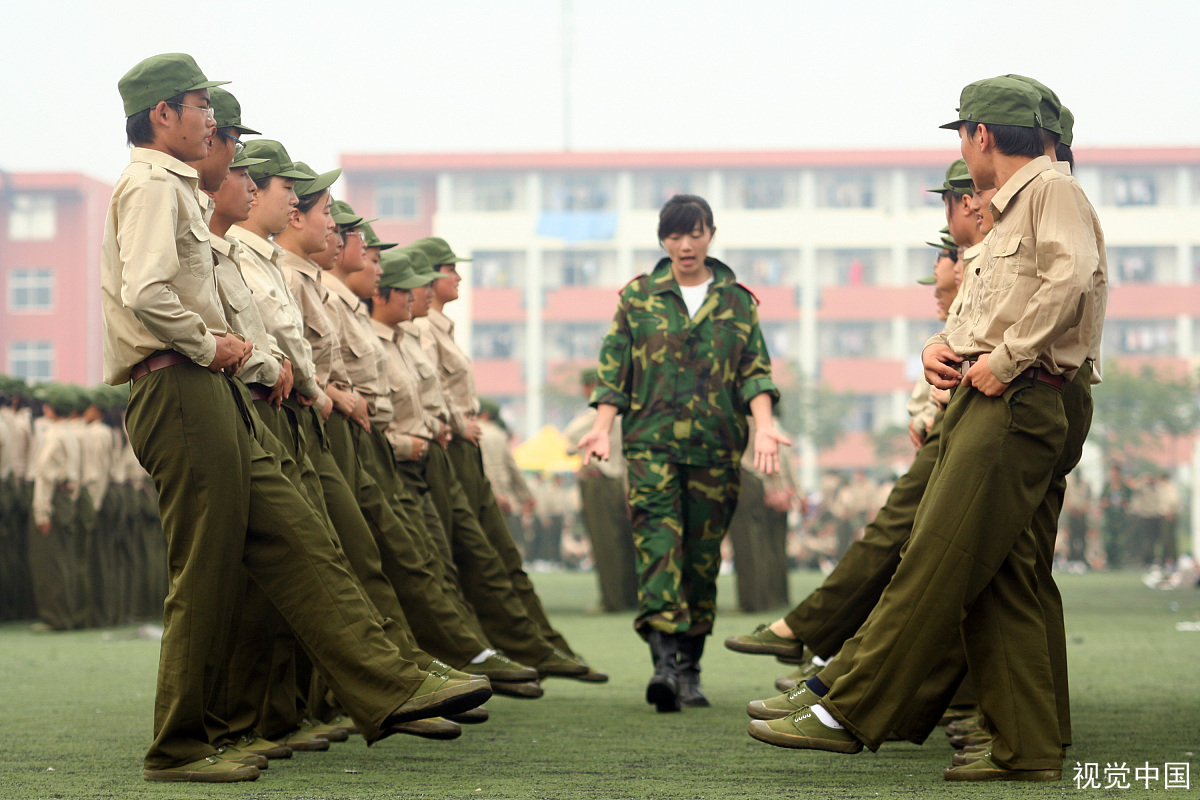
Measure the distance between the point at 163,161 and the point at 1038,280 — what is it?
2.55 meters

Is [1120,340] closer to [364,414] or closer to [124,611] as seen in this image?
[124,611]

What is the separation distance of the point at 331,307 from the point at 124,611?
8.11 m

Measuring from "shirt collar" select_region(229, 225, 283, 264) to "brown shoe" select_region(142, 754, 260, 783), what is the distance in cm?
181

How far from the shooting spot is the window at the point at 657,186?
69.1 metres

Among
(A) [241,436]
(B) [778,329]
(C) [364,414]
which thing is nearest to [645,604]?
(C) [364,414]

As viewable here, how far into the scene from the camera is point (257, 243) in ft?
17.7

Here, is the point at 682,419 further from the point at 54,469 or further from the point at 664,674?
the point at 54,469

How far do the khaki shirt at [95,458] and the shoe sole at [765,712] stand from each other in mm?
9544

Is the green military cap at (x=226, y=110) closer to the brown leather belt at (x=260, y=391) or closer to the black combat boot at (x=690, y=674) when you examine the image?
the brown leather belt at (x=260, y=391)

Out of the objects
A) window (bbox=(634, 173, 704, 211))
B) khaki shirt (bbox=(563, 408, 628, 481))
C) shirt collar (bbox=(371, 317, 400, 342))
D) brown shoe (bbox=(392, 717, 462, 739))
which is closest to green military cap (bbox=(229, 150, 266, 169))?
shirt collar (bbox=(371, 317, 400, 342))

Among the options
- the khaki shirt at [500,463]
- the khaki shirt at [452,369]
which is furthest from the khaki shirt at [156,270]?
the khaki shirt at [500,463]

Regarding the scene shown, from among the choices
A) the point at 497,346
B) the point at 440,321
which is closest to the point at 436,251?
the point at 440,321

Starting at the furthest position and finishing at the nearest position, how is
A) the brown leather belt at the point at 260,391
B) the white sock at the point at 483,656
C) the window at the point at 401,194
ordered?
the window at the point at 401,194 < the white sock at the point at 483,656 < the brown leather belt at the point at 260,391

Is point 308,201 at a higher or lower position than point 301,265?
higher
